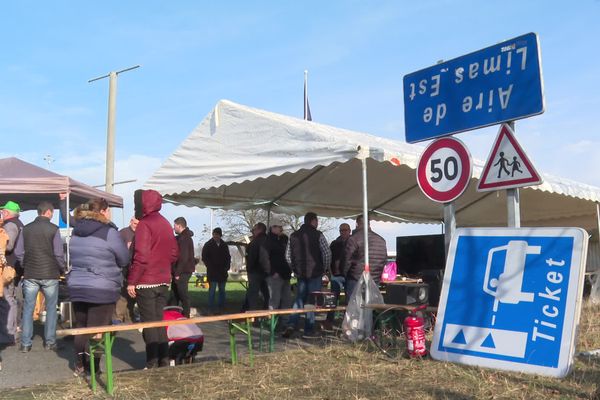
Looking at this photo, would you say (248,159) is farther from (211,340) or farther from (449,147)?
(449,147)

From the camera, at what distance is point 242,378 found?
16.6ft

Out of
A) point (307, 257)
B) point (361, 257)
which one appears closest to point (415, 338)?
point (361, 257)

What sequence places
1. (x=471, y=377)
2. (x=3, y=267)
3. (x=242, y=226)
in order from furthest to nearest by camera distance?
(x=242, y=226)
(x=3, y=267)
(x=471, y=377)

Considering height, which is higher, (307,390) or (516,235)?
(516,235)

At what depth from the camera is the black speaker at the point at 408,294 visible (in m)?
6.53

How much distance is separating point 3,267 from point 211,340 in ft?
8.55

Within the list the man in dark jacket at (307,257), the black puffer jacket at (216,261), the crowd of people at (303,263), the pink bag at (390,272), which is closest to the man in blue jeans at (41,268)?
the crowd of people at (303,263)

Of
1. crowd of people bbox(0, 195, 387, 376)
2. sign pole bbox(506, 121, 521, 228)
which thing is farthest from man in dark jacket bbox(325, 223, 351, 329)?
sign pole bbox(506, 121, 521, 228)

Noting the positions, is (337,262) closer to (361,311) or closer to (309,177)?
(309,177)

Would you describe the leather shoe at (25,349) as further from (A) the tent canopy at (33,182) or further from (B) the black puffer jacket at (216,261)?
(B) the black puffer jacket at (216,261)

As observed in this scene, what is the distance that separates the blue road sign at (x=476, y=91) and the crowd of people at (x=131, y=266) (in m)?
2.47

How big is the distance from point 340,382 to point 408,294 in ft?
7.32

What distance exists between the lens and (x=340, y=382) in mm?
4730

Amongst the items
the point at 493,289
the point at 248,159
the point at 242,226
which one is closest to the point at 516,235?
the point at 493,289
